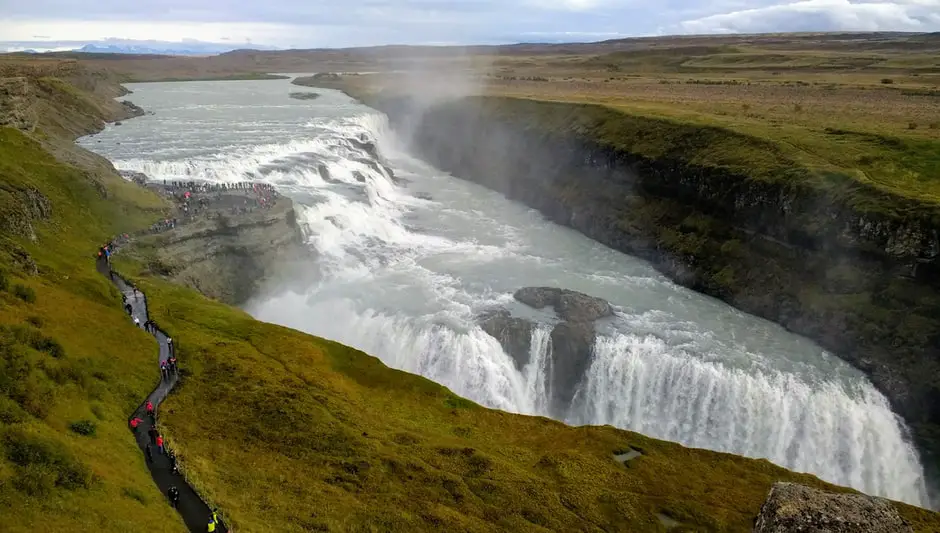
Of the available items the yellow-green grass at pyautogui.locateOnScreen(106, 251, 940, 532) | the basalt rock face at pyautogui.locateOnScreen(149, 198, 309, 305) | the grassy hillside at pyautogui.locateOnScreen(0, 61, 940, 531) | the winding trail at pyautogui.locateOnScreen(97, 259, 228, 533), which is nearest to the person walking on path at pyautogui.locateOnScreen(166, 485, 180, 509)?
the winding trail at pyautogui.locateOnScreen(97, 259, 228, 533)

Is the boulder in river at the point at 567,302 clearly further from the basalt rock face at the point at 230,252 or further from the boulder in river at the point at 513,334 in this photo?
the basalt rock face at the point at 230,252

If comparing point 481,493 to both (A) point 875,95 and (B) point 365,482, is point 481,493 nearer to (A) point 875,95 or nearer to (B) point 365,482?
(B) point 365,482

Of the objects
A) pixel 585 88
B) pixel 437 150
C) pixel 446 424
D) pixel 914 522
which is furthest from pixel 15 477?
pixel 585 88

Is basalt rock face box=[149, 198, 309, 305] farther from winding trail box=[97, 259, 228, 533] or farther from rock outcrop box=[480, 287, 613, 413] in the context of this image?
rock outcrop box=[480, 287, 613, 413]

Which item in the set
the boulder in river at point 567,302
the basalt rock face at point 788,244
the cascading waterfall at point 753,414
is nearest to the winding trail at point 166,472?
the cascading waterfall at point 753,414

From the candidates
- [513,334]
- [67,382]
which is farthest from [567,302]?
[67,382]

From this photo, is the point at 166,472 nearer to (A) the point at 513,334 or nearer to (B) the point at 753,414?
(A) the point at 513,334

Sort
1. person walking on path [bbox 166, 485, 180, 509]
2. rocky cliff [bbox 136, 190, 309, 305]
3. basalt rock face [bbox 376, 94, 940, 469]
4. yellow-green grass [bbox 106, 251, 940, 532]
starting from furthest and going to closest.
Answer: rocky cliff [bbox 136, 190, 309, 305]
basalt rock face [bbox 376, 94, 940, 469]
yellow-green grass [bbox 106, 251, 940, 532]
person walking on path [bbox 166, 485, 180, 509]
